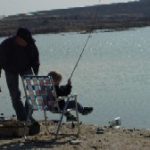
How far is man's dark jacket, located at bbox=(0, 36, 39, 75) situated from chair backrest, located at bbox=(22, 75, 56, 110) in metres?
0.76

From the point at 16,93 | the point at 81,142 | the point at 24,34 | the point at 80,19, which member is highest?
the point at 80,19

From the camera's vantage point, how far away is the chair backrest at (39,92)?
833 centimetres

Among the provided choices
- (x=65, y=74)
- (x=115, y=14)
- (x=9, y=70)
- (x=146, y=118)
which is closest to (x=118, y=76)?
(x=65, y=74)

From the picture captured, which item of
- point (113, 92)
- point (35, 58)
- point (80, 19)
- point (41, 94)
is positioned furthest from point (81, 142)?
point (80, 19)

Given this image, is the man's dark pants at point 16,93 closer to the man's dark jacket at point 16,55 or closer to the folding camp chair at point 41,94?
the man's dark jacket at point 16,55

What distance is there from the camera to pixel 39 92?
8.41 meters

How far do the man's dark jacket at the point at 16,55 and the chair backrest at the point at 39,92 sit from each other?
756mm

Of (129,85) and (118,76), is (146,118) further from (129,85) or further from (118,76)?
(118,76)

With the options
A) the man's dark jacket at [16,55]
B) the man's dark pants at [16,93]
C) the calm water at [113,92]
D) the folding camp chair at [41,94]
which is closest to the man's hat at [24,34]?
the man's dark jacket at [16,55]

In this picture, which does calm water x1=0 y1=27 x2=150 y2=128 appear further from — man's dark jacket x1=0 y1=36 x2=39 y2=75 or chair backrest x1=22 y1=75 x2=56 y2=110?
chair backrest x1=22 y1=75 x2=56 y2=110

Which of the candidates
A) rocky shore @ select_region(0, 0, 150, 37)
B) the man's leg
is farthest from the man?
rocky shore @ select_region(0, 0, 150, 37)

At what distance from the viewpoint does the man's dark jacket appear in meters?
9.14

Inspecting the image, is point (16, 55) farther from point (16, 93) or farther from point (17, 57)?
point (16, 93)

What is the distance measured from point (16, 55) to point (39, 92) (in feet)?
3.07
